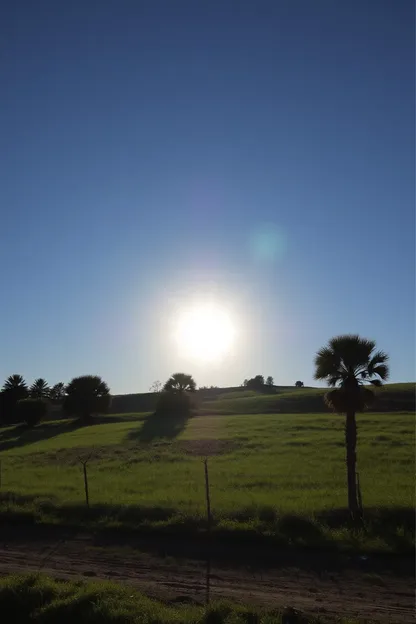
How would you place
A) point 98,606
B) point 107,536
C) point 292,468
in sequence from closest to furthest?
point 98,606 < point 107,536 < point 292,468

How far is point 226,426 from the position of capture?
5991cm

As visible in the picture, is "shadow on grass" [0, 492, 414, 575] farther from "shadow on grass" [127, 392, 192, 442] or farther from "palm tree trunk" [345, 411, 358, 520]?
"shadow on grass" [127, 392, 192, 442]

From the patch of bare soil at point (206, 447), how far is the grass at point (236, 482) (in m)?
0.09

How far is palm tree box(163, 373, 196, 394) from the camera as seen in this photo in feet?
261

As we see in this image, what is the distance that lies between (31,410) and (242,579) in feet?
230

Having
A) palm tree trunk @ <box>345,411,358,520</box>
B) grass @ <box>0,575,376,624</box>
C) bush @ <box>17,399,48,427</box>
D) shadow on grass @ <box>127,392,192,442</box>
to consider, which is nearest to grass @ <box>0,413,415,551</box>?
palm tree trunk @ <box>345,411,358,520</box>

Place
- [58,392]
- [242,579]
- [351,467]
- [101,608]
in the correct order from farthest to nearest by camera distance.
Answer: [58,392], [351,467], [242,579], [101,608]

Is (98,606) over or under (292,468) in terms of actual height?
over

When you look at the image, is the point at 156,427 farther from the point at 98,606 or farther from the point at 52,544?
the point at 98,606

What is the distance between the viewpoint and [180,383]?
262 feet

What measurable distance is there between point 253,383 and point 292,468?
524 ft

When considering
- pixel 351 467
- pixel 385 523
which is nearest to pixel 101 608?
pixel 385 523

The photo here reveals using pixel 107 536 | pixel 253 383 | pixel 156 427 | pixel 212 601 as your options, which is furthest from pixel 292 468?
pixel 253 383

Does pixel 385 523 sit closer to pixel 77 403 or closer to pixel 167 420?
pixel 167 420
